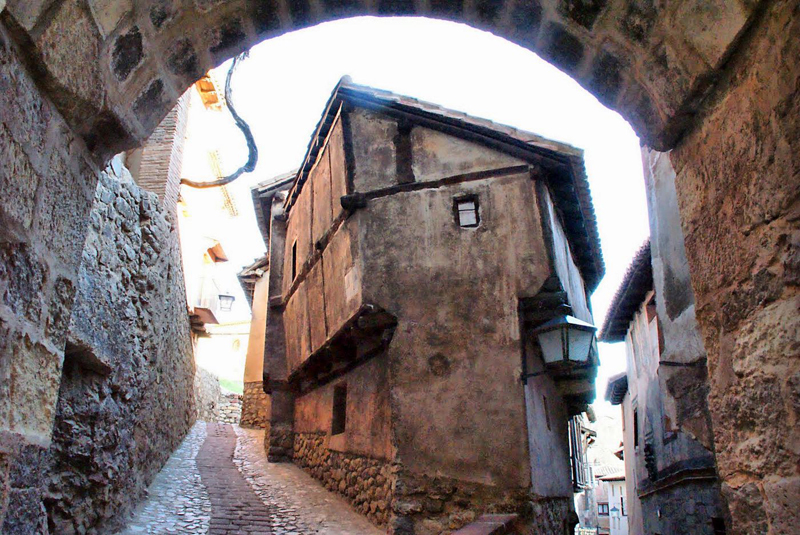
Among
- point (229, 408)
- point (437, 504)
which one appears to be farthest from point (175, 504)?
point (229, 408)

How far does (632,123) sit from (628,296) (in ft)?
34.7

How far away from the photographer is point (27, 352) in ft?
6.31

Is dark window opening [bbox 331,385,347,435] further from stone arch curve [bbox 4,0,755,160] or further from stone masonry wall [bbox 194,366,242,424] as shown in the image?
stone masonry wall [bbox 194,366,242,424]

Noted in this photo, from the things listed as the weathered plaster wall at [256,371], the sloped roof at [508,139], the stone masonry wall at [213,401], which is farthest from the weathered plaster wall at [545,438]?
the stone masonry wall at [213,401]

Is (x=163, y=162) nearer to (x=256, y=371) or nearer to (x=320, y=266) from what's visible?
(x=320, y=266)

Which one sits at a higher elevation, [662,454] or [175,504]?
[662,454]

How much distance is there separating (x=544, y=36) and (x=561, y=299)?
5592 mm

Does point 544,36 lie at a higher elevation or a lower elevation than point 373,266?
lower

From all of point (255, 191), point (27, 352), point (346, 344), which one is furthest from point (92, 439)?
point (255, 191)

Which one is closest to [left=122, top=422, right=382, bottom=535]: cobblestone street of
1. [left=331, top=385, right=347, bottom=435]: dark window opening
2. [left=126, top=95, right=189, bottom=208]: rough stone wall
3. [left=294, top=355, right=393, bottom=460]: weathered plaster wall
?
[left=294, top=355, right=393, bottom=460]: weathered plaster wall

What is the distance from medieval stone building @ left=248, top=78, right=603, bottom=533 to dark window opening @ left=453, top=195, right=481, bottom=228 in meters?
0.02

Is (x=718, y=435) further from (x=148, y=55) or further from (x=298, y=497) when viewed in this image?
(x=298, y=497)

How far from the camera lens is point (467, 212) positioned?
27.9 feet

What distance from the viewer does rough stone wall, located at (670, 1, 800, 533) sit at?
169 centimetres
